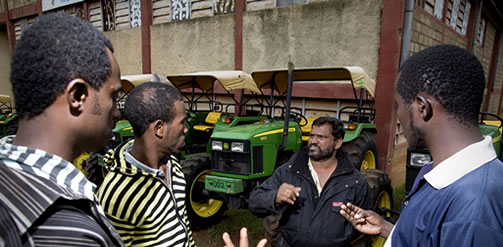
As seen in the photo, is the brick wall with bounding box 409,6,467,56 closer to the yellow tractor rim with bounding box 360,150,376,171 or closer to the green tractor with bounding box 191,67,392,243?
the green tractor with bounding box 191,67,392,243

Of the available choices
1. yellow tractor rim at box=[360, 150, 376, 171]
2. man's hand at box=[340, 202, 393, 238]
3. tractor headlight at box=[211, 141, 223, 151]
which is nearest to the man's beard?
man's hand at box=[340, 202, 393, 238]

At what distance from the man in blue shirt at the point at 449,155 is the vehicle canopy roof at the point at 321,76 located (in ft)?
10.5

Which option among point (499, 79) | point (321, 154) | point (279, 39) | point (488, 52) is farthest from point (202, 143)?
point (499, 79)

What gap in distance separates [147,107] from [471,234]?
158cm

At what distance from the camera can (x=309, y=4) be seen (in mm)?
6605

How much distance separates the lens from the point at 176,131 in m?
1.79

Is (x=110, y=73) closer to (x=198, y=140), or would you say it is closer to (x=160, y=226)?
(x=160, y=226)

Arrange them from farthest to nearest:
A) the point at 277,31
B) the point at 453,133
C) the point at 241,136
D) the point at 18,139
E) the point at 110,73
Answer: the point at 277,31
the point at 241,136
the point at 453,133
the point at 110,73
the point at 18,139

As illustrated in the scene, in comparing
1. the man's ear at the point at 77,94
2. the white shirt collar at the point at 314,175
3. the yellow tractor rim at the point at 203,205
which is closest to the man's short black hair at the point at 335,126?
the white shirt collar at the point at 314,175

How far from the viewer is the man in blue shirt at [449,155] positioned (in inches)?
36.1

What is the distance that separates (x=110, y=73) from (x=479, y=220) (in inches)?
49.8

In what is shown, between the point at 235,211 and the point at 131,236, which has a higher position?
the point at 131,236

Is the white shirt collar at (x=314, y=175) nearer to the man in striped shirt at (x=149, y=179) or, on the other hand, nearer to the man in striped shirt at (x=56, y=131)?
the man in striped shirt at (x=149, y=179)

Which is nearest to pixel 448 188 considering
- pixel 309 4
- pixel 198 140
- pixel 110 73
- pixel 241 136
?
pixel 110 73
